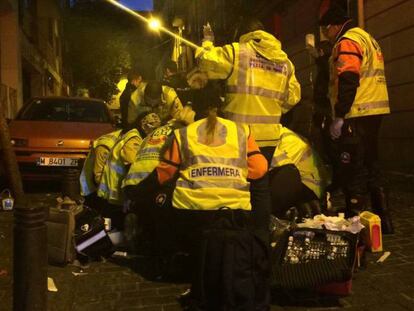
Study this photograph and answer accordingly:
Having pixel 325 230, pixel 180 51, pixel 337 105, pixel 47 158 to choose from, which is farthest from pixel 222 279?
pixel 180 51

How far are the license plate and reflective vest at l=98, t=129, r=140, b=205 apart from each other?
2631mm

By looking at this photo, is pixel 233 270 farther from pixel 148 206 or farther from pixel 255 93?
pixel 255 93

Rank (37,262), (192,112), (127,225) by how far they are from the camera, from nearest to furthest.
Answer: (37,262)
(192,112)
(127,225)

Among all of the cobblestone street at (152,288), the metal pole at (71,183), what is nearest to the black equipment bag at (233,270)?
the cobblestone street at (152,288)

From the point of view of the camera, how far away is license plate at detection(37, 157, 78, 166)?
25.9 ft

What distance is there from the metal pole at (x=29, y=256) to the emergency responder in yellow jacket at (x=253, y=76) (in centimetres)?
217

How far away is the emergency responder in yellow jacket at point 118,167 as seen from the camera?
5309 mm

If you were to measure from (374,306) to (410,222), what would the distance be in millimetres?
2424

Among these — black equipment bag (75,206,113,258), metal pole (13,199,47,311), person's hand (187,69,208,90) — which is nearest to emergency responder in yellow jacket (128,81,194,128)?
person's hand (187,69,208,90)

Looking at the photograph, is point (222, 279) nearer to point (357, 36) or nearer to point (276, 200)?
point (276, 200)

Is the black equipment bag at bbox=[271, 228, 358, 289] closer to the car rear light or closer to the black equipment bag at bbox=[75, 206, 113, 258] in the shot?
the black equipment bag at bbox=[75, 206, 113, 258]

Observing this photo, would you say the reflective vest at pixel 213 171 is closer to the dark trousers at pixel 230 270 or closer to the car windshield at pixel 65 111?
the dark trousers at pixel 230 270

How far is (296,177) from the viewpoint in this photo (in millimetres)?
4914

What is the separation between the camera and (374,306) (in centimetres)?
349
